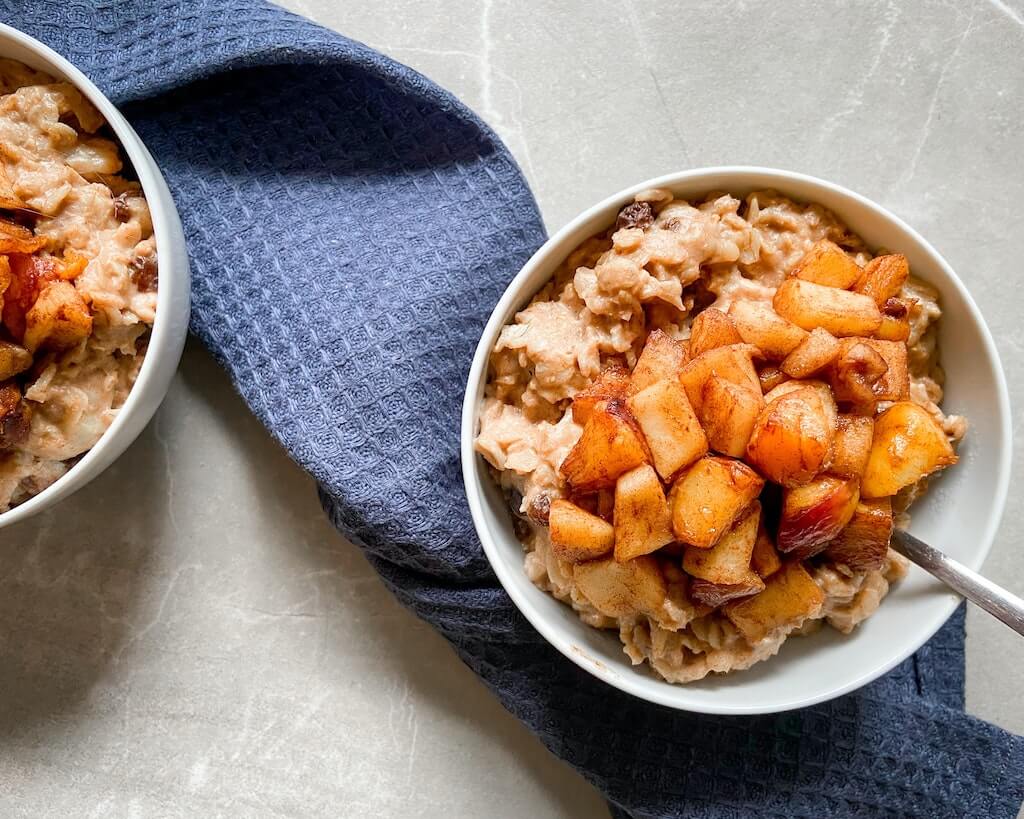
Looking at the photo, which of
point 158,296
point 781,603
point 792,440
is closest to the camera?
point 792,440

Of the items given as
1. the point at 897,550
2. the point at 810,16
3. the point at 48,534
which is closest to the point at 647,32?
the point at 810,16

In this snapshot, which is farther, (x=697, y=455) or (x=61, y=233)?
(x=61, y=233)

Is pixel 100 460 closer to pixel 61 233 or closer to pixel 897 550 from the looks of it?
pixel 61 233

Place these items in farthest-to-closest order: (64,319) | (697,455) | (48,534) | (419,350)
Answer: (48,534) → (419,350) → (64,319) → (697,455)

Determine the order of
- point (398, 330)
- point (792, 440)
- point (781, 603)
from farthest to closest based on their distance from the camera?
point (398, 330)
point (781, 603)
point (792, 440)

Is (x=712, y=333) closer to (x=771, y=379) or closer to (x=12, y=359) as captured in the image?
(x=771, y=379)

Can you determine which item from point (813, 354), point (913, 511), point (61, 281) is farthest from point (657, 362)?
point (61, 281)

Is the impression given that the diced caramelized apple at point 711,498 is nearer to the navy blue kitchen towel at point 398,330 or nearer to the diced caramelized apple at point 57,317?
the navy blue kitchen towel at point 398,330
